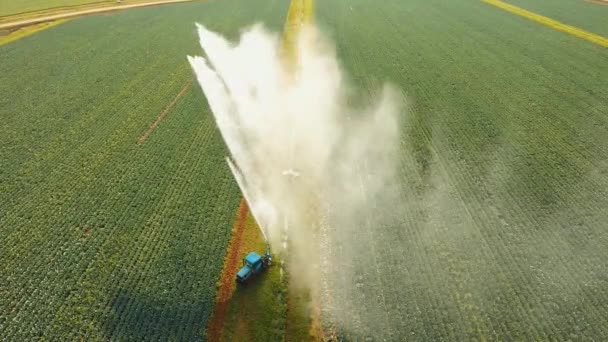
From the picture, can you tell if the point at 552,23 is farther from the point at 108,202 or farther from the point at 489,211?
the point at 108,202

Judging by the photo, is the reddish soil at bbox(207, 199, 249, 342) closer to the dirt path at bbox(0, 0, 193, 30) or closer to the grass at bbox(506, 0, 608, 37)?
the grass at bbox(506, 0, 608, 37)

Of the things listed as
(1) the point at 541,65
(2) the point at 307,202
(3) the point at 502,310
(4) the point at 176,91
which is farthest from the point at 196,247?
(1) the point at 541,65

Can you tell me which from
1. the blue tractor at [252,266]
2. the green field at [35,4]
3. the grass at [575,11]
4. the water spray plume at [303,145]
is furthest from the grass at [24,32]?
the grass at [575,11]

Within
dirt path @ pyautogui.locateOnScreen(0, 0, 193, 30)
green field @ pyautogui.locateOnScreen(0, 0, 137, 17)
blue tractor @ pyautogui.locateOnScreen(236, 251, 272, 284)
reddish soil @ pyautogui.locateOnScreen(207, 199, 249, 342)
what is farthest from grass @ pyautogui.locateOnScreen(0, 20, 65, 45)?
blue tractor @ pyautogui.locateOnScreen(236, 251, 272, 284)

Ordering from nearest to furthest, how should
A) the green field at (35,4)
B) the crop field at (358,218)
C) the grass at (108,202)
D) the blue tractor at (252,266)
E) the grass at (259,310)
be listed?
the grass at (259,310), the crop field at (358,218), the grass at (108,202), the blue tractor at (252,266), the green field at (35,4)

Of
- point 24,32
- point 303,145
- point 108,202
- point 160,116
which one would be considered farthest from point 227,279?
point 24,32

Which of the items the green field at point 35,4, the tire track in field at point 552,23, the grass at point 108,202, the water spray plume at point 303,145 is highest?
the green field at point 35,4

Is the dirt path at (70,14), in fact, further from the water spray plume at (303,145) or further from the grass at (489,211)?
the grass at (489,211)
